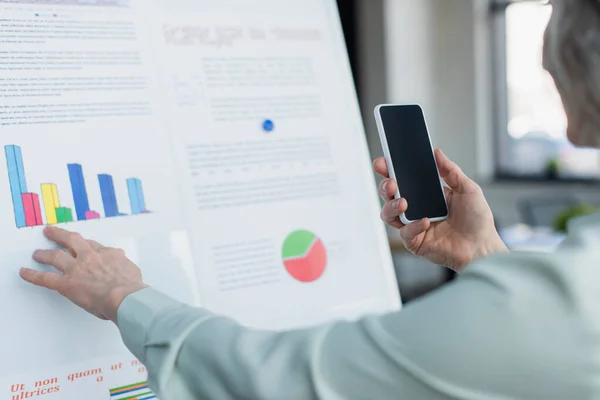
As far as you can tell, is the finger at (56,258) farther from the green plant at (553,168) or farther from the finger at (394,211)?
the green plant at (553,168)

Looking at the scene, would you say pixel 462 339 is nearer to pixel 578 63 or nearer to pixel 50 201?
pixel 578 63

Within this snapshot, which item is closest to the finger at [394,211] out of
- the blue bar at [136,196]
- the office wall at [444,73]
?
the blue bar at [136,196]

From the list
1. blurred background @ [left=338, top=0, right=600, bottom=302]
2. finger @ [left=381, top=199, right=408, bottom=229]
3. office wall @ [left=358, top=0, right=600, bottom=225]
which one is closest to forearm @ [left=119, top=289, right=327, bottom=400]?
finger @ [left=381, top=199, right=408, bottom=229]

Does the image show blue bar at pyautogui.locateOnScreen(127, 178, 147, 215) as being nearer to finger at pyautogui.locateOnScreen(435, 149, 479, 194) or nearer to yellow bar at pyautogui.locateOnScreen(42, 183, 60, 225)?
yellow bar at pyautogui.locateOnScreen(42, 183, 60, 225)

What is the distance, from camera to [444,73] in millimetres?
5809

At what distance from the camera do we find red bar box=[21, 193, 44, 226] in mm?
1051

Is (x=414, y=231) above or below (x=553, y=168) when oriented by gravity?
above

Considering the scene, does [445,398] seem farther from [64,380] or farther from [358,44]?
[358,44]

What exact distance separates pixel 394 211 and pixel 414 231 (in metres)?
0.06

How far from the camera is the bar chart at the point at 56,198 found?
105cm

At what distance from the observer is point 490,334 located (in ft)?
2.02

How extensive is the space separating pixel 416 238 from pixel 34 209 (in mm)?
654

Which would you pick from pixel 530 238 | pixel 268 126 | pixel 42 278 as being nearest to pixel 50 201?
pixel 42 278

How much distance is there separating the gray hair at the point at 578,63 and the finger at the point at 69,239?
70cm
